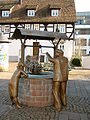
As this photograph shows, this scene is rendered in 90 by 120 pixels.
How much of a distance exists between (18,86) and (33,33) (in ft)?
5.59

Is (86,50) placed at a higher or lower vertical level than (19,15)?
lower

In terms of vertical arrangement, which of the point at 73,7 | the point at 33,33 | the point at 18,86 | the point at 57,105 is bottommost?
the point at 57,105

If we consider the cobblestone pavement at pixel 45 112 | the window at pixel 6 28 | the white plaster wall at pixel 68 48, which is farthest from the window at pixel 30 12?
the cobblestone pavement at pixel 45 112

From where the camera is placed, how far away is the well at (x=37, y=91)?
718 cm

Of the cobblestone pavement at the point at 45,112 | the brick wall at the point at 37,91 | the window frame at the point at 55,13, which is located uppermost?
the window frame at the point at 55,13

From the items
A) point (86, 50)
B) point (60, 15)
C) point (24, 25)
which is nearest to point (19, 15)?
point (24, 25)

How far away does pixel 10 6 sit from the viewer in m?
33.8

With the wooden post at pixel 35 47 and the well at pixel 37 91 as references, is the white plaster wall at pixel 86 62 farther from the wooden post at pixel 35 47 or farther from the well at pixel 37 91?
the well at pixel 37 91

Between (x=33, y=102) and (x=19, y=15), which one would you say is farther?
(x=19, y=15)

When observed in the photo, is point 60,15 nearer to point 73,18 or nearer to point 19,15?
point 73,18

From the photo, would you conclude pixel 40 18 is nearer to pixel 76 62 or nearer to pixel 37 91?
pixel 76 62

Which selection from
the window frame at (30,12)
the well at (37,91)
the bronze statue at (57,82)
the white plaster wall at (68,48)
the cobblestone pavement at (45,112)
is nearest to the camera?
the cobblestone pavement at (45,112)

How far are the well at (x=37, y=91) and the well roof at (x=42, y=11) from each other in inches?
904

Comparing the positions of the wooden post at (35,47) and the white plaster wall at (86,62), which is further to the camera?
the white plaster wall at (86,62)
